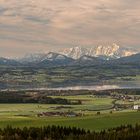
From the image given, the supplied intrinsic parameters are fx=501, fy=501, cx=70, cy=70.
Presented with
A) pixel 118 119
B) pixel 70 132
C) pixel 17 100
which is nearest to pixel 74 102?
pixel 17 100

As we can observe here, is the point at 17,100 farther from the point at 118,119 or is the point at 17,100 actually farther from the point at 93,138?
the point at 93,138

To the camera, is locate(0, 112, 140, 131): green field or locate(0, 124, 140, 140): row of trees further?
locate(0, 112, 140, 131): green field

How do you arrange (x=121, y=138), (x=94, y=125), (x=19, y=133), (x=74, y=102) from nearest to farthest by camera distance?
(x=121, y=138) → (x=19, y=133) → (x=94, y=125) → (x=74, y=102)

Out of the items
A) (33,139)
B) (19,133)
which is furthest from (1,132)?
(33,139)

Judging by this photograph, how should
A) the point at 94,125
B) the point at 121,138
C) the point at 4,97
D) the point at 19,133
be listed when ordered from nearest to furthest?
the point at 121,138 → the point at 19,133 → the point at 94,125 → the point at 4,97

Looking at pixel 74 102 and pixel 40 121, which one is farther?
pixel 74 102

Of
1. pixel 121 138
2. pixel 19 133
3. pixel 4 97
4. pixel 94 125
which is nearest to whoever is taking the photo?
pixel 121 138

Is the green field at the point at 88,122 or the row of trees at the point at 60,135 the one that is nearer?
the row of trees at the point at 60,135

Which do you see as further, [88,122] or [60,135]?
[88,122]

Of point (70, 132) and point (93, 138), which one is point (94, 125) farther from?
point (93, 138)
